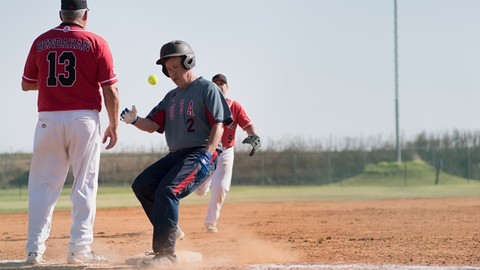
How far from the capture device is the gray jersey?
715 cm

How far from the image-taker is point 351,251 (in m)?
8.34

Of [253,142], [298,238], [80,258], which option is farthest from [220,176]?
[80,258]

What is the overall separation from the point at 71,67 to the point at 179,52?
935 millimetres

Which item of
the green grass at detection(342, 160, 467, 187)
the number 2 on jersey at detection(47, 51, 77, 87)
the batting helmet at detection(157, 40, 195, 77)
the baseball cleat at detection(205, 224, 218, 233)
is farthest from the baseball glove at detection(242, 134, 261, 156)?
the green grass at detection(342, 160, 467, 187)

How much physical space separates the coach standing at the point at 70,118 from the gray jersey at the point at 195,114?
0.54 metres

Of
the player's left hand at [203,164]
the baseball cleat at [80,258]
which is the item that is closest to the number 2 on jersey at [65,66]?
the player's left hand at [203,164]

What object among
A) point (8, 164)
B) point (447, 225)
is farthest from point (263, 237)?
point (8, 164)

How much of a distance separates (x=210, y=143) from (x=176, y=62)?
0.77 metres

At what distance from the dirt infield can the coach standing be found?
424 millimetres

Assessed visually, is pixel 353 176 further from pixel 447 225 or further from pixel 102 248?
pixel 102 248

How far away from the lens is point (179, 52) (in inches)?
280

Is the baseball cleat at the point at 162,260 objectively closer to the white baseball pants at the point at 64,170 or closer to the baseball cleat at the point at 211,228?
the white baseball pants at the point at 64,170

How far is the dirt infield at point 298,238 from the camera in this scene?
759 cm

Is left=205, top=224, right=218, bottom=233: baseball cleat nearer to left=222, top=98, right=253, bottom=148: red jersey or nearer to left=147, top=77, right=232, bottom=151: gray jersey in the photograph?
left=222, top=98, right=253, bottom=148: red jersey
